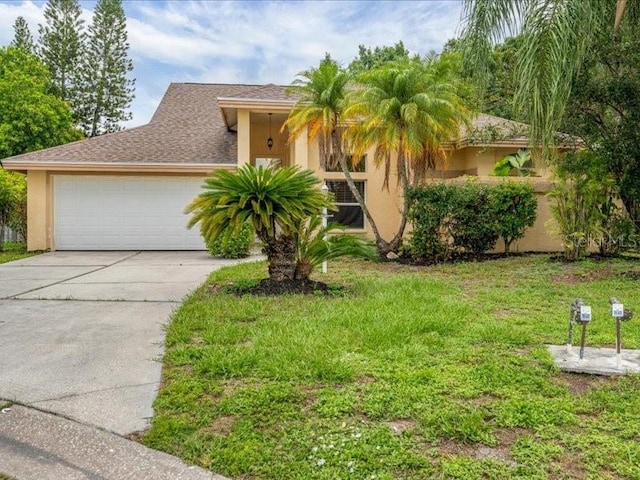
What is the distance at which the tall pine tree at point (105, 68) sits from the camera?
104 feet

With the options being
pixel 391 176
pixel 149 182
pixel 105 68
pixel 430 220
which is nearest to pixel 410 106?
pixel 430 220

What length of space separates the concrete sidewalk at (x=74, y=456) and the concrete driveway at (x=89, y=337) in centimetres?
15

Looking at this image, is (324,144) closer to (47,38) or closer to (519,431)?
(519,431)

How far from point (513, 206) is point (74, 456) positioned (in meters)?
11.0

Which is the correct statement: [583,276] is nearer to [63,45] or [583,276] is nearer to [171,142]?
[171,142]

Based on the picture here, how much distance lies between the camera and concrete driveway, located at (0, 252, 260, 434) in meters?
3.66

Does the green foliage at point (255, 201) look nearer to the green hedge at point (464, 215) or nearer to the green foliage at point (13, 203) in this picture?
the green hedge at point (464, 215)

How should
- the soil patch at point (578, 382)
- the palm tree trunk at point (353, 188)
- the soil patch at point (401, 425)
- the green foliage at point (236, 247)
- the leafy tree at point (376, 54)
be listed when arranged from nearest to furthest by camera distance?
the soil patch at point (401, 425) → the soil patch at point (578, 382) → the palm tree trunk at point (353, 188) → the green foliage at point (236, 247) → the leafy tree at point (376, 54)

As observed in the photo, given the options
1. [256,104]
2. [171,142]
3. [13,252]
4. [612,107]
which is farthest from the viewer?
[171,142]

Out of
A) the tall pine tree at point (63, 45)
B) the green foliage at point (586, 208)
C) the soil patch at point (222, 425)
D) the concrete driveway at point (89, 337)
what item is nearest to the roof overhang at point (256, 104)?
the concrete driveway at point (89, 337)

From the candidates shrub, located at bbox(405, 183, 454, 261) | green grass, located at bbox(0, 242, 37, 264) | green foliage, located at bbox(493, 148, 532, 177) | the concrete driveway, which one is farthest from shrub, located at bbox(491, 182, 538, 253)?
green grass, located at bbox(0, 242, 37, 264)

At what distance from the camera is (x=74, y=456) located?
9.59ft

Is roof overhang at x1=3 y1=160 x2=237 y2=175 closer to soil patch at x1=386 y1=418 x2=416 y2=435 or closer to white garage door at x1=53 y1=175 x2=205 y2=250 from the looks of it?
white garage door at x1=53 y1=175 x2=205 y2=250

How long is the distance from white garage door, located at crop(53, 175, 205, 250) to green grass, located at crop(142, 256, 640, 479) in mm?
8824
